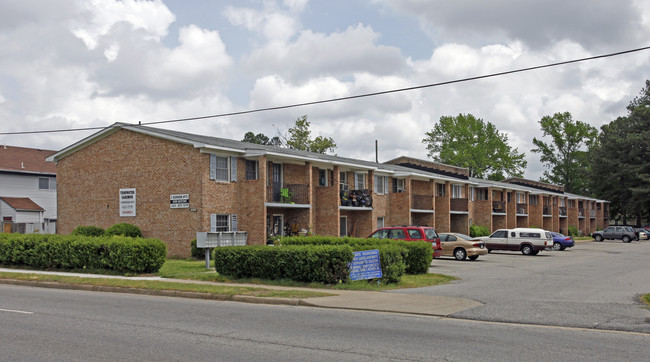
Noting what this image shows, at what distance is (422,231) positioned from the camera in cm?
2686

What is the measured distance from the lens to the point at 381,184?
42.4 m

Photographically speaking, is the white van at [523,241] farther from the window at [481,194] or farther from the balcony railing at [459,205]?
the window at [481,194]

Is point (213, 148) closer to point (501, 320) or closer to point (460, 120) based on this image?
point (501, 320)

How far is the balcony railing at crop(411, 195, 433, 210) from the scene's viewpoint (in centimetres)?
4391

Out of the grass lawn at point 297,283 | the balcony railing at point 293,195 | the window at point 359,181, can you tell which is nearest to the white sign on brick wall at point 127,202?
the balcony railing at point 293,195

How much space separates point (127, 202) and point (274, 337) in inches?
914

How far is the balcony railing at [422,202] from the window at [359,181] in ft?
16.0

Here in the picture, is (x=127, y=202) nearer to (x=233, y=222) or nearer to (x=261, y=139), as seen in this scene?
(x=233, y=222)

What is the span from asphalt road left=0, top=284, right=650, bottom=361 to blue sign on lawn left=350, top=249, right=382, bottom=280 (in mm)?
3992

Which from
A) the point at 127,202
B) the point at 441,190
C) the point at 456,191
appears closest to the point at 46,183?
the point at 127,202

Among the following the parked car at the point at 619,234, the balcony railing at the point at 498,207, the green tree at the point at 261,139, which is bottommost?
the parked car at the point at 619,234

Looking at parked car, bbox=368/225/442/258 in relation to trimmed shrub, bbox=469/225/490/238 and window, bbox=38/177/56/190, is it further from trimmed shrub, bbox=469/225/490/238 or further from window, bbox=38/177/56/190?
window, bbox=38/177/56/190

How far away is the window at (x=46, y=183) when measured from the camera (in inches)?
1807

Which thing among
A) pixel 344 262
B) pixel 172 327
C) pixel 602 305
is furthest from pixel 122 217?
pixel 602 305
